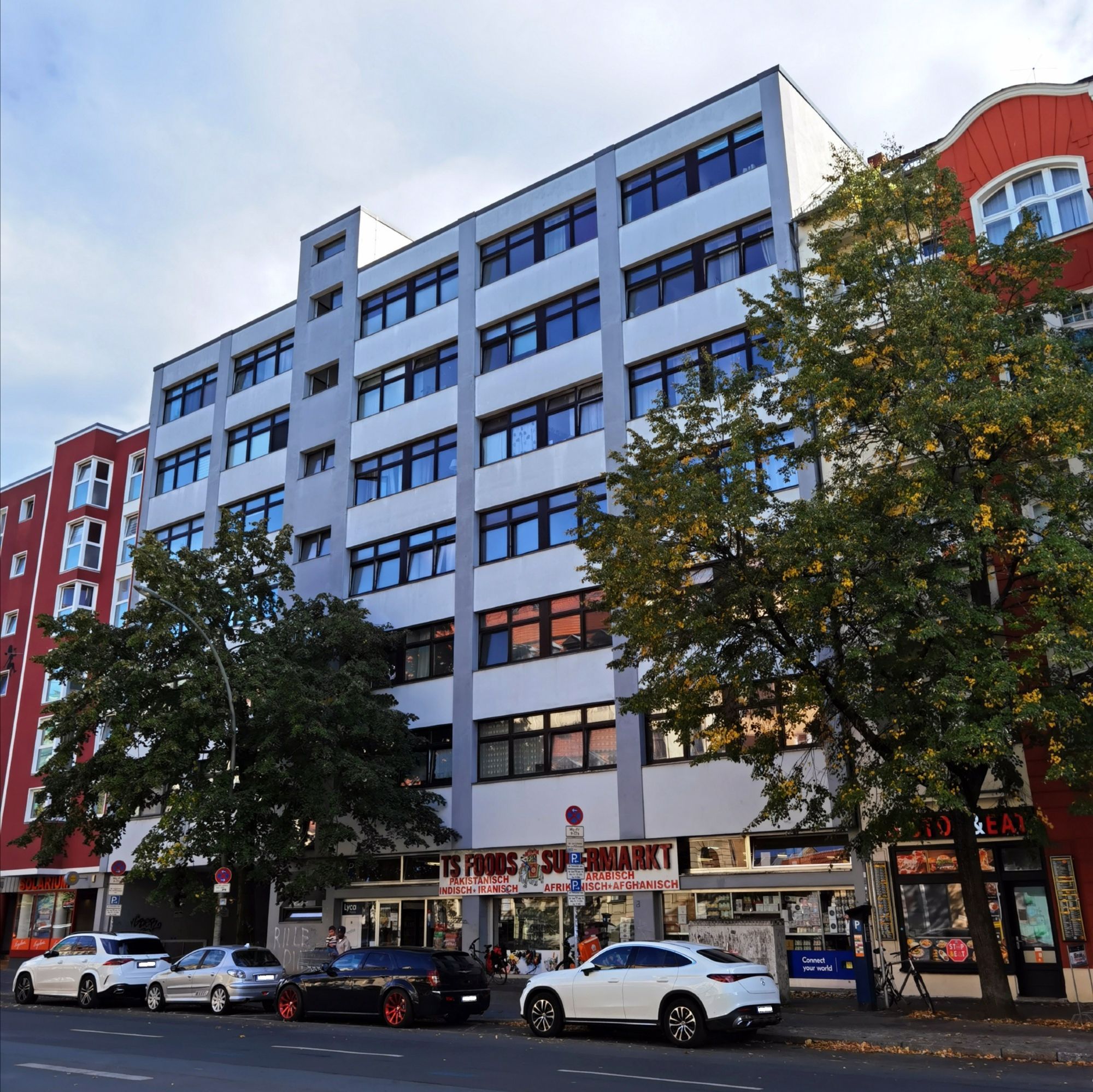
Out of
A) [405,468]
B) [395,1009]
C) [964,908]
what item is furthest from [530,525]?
[964,908]

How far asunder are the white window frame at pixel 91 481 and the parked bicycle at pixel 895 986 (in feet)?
123

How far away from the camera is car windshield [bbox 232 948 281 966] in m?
22.7

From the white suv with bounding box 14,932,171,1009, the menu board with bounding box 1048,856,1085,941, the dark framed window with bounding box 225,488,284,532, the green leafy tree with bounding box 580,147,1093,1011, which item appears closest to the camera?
the green leafy tree with bounding box 580,147,1093,1011

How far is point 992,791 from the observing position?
20.6 meters

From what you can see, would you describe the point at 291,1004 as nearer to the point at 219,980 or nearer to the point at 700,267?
the point at 219,980

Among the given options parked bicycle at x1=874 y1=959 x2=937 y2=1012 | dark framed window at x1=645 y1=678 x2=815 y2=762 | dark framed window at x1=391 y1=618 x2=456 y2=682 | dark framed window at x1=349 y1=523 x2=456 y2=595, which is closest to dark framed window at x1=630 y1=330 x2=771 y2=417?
dark framed window at x1=349 y1=523 x2=456 y2=595

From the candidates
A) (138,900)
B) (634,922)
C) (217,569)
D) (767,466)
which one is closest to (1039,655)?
(767,466)

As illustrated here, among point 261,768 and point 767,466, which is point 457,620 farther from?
point 767,466

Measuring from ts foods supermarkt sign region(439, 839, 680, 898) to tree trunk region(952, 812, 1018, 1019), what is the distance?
29.4ft

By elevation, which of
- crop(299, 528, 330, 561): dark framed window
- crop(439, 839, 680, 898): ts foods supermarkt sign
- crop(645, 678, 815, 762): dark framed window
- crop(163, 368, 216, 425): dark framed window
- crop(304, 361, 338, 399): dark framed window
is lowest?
crop(439, 839, 680, 898): ts foods supermarkt sign

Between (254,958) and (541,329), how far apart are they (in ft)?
61.3

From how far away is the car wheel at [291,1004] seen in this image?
20.0 m

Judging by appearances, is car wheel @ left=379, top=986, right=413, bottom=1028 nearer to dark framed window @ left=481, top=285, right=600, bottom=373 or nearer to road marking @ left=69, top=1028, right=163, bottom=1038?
road marking @ left=69, top=1028, right=163, bottom=1038

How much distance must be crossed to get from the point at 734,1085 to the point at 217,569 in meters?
21.4
